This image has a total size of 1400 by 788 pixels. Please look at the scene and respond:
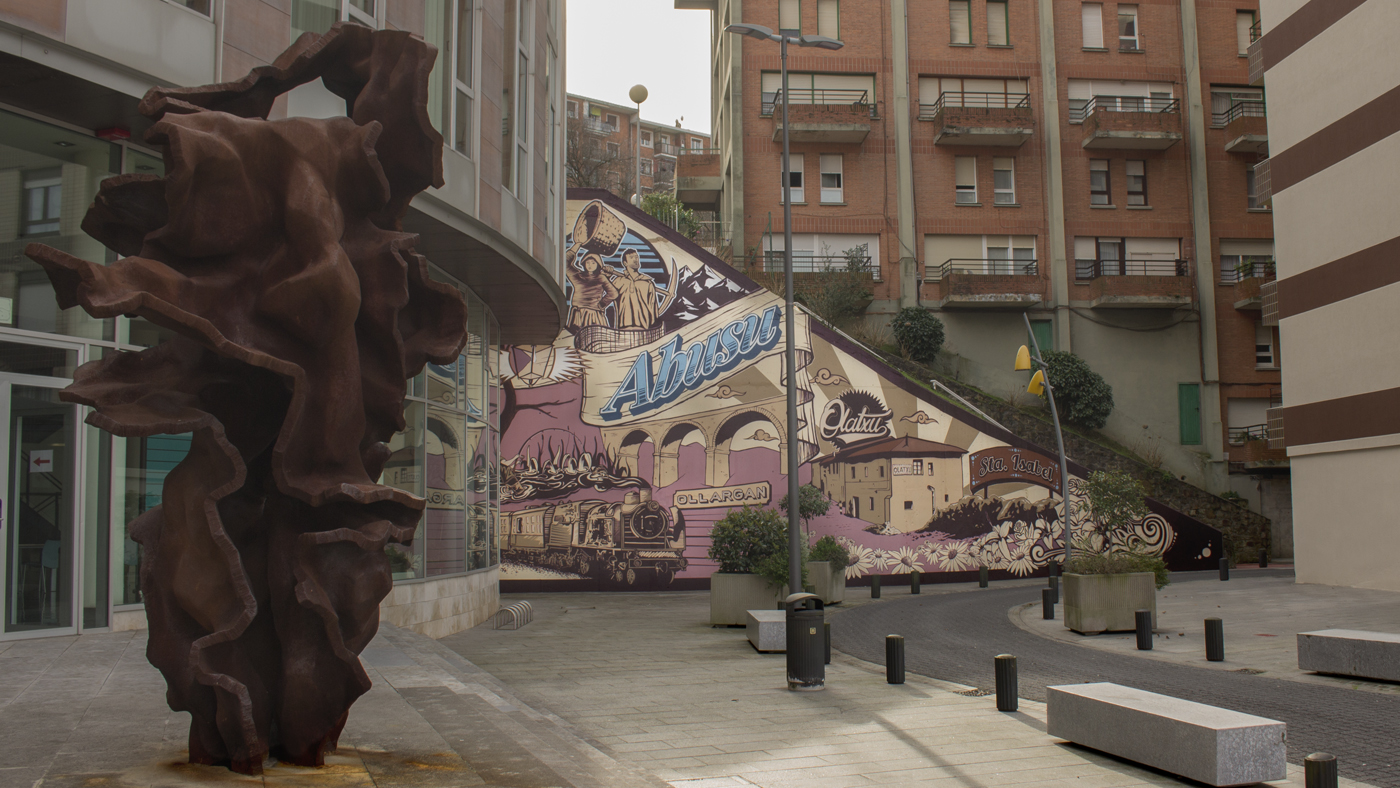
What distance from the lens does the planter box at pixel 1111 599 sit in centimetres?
1589

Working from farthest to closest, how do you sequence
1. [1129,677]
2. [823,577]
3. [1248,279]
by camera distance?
[1248,279], [823,577], [1129,677]

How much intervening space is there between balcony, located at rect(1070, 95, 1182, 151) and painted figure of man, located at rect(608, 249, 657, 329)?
19.4 metres

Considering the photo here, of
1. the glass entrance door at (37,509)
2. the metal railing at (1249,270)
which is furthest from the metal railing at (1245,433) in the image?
the glass entrance door at (37,509)

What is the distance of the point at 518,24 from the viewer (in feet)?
54.2

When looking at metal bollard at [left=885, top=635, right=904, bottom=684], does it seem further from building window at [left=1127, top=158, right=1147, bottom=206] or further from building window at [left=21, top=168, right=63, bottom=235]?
building window at [left=1127, top=158, right=1147, bottom=206]

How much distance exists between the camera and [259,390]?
19.5 ft

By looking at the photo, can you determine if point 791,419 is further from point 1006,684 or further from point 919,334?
point 919,334

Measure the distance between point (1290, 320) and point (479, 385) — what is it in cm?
2127

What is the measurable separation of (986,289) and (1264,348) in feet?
37.2

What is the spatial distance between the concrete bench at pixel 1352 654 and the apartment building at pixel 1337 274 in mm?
14064

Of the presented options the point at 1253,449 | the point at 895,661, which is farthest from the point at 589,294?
the point at 1253,449

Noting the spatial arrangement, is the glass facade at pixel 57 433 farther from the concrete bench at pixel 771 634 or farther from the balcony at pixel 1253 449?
the balcony at pixel 1253 449

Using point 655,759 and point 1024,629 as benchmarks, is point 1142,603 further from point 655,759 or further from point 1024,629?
point 655,759

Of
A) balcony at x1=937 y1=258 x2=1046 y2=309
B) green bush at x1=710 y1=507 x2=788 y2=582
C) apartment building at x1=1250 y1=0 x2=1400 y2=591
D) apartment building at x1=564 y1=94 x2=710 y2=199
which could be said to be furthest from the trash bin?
apartment building at x1=564 y1=94 x2=710 y2=199
